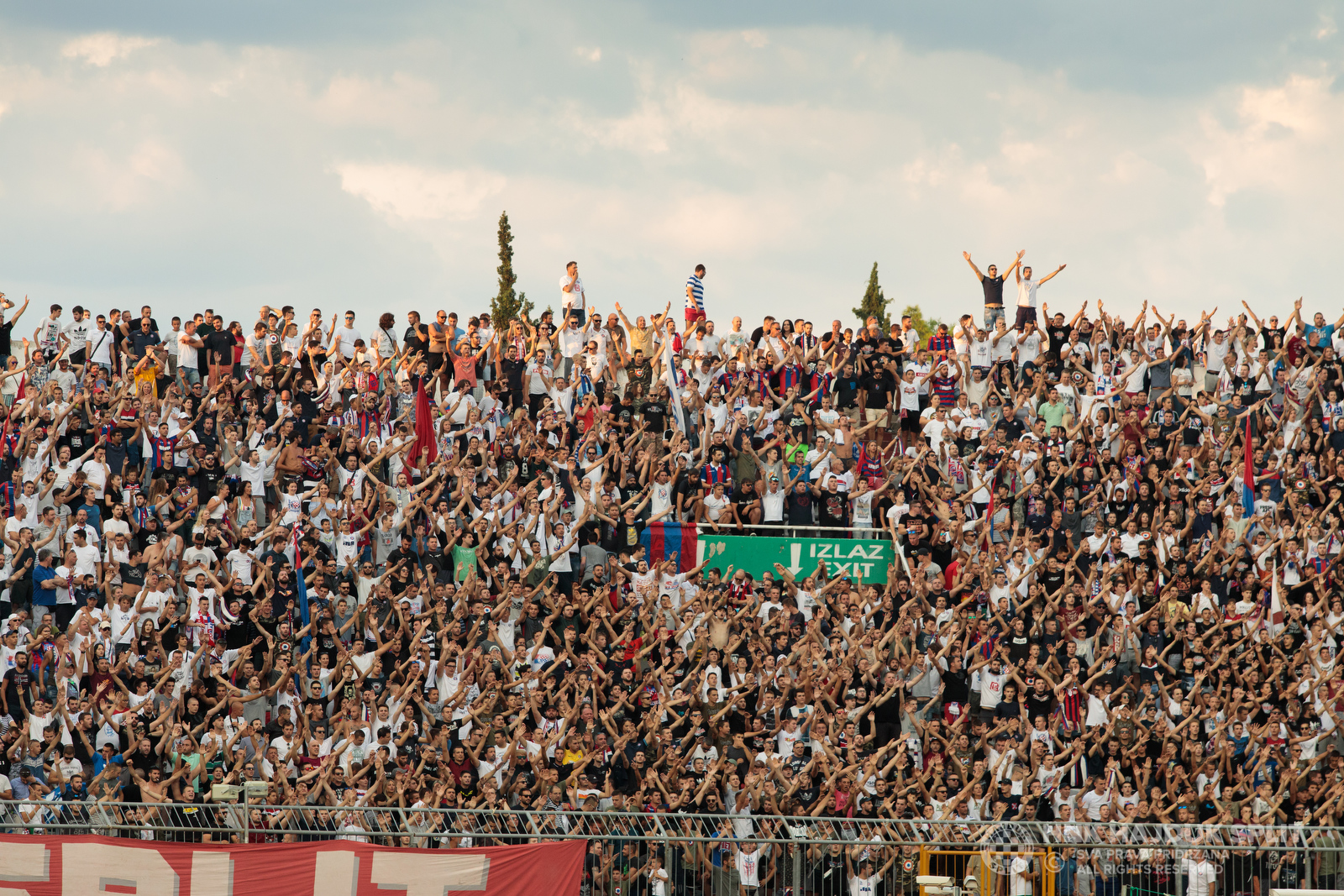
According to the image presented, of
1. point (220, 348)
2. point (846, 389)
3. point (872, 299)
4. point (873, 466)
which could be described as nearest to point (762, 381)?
point (846, 389)

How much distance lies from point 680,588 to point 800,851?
6476 millimetres

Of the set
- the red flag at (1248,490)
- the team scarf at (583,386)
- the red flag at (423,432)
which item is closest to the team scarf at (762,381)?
the team scarf at (583,386)

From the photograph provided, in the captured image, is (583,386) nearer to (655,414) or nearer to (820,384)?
(655,414)

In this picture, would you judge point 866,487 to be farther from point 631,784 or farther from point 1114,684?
point 631,784

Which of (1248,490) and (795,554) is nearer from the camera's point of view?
(795,554)

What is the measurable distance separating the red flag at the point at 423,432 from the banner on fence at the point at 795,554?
4430 millimetres

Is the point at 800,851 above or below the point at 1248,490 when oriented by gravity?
below

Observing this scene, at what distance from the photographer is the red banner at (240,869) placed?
48.2 feet

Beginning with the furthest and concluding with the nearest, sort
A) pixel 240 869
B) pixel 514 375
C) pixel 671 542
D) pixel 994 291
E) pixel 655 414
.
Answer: pixel 994 291 → pixel 514 375 → pixel 655 414 → pixel 671 542 → pixel 240 869

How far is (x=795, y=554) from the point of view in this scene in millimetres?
23953

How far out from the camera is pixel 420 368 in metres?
25.2

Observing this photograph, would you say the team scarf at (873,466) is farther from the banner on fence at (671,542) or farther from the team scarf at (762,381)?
the banner on fence at (671,542)

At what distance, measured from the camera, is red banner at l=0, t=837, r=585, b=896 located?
1470cm

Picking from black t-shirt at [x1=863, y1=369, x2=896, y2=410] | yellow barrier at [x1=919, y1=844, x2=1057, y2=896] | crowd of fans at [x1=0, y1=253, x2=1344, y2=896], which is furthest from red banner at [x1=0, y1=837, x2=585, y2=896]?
black t-shirt at [x1=863, y1=369, x2=896, y2=410]
